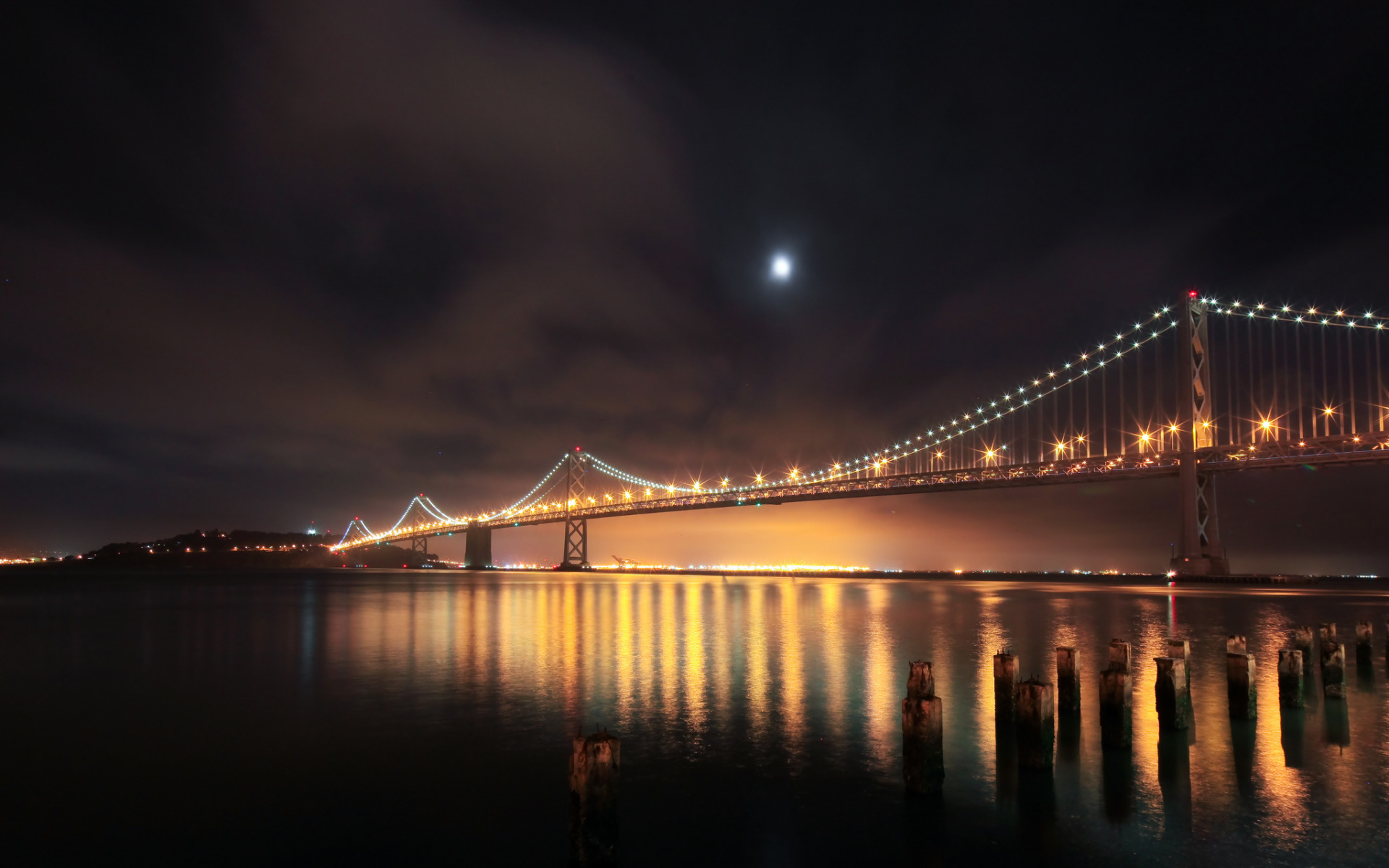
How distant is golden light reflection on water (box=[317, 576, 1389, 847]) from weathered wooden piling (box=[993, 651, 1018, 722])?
0.32 meters

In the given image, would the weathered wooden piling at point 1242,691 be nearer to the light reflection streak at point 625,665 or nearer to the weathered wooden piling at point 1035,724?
the weathered wooden piling at point 1035,724

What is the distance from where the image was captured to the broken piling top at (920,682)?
6.92m

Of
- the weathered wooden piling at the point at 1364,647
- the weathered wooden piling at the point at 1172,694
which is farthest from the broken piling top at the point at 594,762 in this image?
the weathered wooden piling at the point at 1364,647

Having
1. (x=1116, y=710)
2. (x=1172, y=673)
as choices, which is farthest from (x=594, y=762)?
(x=1172, y=673)

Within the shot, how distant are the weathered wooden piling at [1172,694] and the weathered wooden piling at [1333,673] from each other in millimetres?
3625

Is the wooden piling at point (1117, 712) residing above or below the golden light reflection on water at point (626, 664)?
above

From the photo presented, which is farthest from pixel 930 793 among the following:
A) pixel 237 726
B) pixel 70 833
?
pixel 237 726

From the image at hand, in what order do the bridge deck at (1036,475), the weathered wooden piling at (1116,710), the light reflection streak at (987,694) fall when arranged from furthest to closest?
the bridge deck at (1036,475), the weathered wooden piling at (1116,710), the light reflection streak at (987,694)

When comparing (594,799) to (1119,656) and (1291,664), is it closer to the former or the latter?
(1119,656)

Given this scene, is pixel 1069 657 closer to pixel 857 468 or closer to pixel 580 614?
pixel 580 614

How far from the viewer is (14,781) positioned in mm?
8320

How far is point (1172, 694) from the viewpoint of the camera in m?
9.44

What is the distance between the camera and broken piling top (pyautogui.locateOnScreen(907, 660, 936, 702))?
6.92m

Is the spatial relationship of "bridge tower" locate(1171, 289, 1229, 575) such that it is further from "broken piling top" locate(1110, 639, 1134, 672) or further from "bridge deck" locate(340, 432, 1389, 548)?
"broken piling top" locate(1110, 639, 1134, 672)
